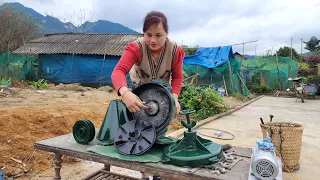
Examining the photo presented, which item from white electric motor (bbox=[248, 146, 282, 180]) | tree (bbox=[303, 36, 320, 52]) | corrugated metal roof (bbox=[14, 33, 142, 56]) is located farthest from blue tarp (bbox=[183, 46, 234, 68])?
tree (bbox=[303, 36, 320, 52])

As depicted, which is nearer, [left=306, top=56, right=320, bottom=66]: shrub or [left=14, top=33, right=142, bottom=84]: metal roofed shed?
[left=306, top=56, right=320, bottom=66]: shrub

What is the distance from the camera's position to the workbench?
5.32ft

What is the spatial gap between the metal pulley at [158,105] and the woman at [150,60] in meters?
0.11

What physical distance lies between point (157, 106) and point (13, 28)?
89.5 feet

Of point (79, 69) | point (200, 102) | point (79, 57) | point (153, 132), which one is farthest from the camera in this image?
point (79, 57)

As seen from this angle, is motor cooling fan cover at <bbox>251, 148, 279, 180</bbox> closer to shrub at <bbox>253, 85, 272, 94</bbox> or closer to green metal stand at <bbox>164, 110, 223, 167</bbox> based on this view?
green metal stand at <bbox>164, 110, 223, 167</bbox>

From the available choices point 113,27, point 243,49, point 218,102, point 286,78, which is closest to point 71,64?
point 243,49

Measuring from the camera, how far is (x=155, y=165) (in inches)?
69.0

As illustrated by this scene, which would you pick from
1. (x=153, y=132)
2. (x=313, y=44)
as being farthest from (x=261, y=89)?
(x=313, y=44)

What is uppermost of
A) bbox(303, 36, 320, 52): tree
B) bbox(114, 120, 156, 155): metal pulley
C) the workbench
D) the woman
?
bbox(303, 36, 320, 52): tree

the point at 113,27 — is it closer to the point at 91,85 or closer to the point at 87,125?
the point at 91,85

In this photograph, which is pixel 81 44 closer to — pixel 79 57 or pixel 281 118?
pixel 79 57

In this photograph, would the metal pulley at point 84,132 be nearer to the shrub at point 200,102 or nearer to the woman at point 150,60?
the woman at point 150,60

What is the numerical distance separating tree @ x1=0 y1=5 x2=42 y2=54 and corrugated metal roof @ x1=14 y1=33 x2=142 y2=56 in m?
6.82
